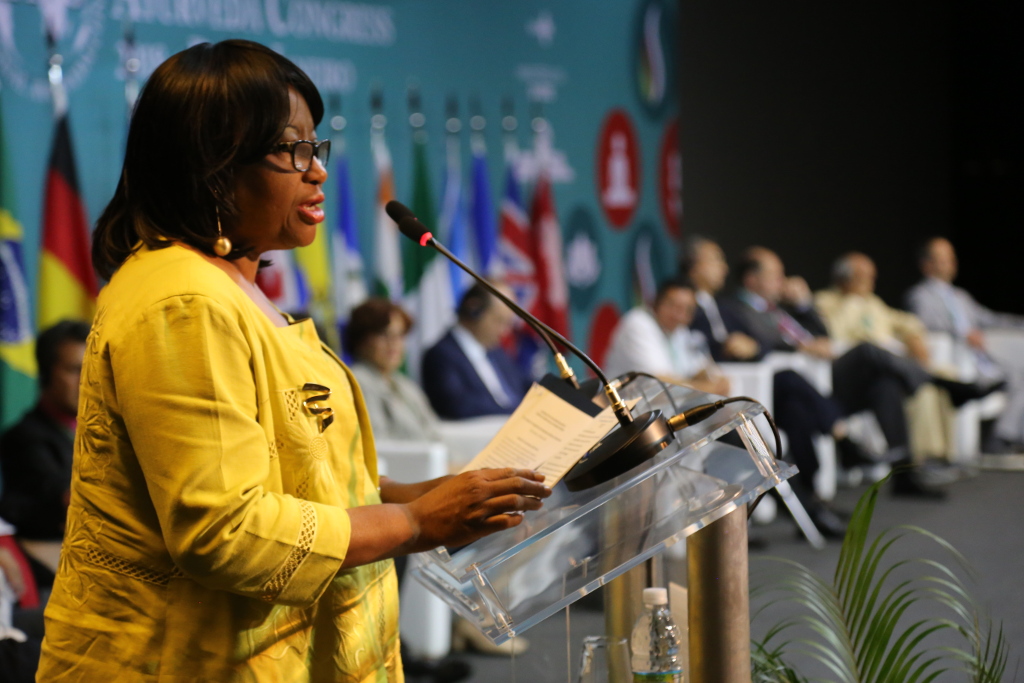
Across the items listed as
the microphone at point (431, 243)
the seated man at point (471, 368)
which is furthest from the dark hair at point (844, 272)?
the microphone at point (431, 243)

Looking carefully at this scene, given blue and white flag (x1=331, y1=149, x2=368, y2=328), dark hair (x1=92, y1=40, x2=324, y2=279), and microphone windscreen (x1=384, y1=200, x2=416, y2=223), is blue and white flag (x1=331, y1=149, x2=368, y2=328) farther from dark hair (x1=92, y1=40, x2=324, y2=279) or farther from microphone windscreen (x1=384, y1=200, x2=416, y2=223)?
dark hair (x1=92, y1=40, x2=324, y2=279)

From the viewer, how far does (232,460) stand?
95cm

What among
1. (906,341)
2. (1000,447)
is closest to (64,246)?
(906,341)

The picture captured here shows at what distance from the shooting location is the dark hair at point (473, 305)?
15.1 ft

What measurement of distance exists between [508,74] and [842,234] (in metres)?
3.56

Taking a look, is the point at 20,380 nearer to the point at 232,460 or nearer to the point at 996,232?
the point at 232,460

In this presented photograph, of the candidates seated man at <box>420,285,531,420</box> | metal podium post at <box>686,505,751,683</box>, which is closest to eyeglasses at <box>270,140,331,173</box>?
metal podium post at <box>686,505,751,683</box>

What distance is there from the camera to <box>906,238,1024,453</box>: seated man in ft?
Answer: 22.3

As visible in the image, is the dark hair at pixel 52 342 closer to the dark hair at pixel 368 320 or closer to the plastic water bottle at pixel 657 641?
the dark hair at pixel 368 320

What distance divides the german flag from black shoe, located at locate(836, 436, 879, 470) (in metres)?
4.09

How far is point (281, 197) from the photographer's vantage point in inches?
43.1

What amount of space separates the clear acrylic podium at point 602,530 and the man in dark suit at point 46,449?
1938 millimetres

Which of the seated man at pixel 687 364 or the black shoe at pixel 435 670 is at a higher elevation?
the seated man at pixel 687 364

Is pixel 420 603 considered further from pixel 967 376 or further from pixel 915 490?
pixel 967 376
